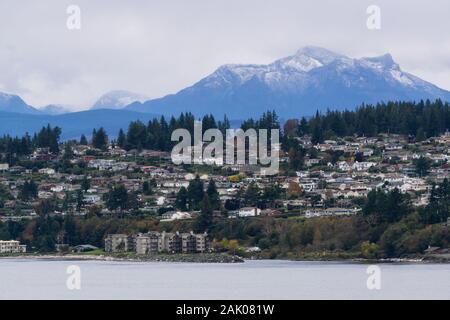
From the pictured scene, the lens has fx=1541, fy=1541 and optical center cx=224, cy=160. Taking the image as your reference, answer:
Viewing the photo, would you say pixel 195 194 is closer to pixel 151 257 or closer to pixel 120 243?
pixel 120 243

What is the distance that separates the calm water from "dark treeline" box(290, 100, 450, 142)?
5723 centimetres

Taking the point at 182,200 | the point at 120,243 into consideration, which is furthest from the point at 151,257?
the point at 182,200

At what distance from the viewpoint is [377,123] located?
15012 centimetres

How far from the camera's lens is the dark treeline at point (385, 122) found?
145500 millimetres

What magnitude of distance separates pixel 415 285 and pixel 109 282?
13956 mm

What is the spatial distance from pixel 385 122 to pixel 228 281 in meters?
81.3

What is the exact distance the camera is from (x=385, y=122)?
490ft

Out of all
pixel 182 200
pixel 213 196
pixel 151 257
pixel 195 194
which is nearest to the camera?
pixel 151 257

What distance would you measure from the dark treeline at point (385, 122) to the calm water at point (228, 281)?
57229 mm

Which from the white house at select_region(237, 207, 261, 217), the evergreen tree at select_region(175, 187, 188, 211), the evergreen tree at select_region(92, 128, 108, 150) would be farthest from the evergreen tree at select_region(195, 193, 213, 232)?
the evergreen tree at select_region(92, 128, 108, 150)

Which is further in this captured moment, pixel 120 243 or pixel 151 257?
pixel 120 243

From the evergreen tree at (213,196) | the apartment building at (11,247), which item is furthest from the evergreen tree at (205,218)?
the apartment building at (11,247)

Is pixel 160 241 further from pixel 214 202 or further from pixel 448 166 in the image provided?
pixel 448 166

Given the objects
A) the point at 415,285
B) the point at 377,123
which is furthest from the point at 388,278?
the point at 377,123
